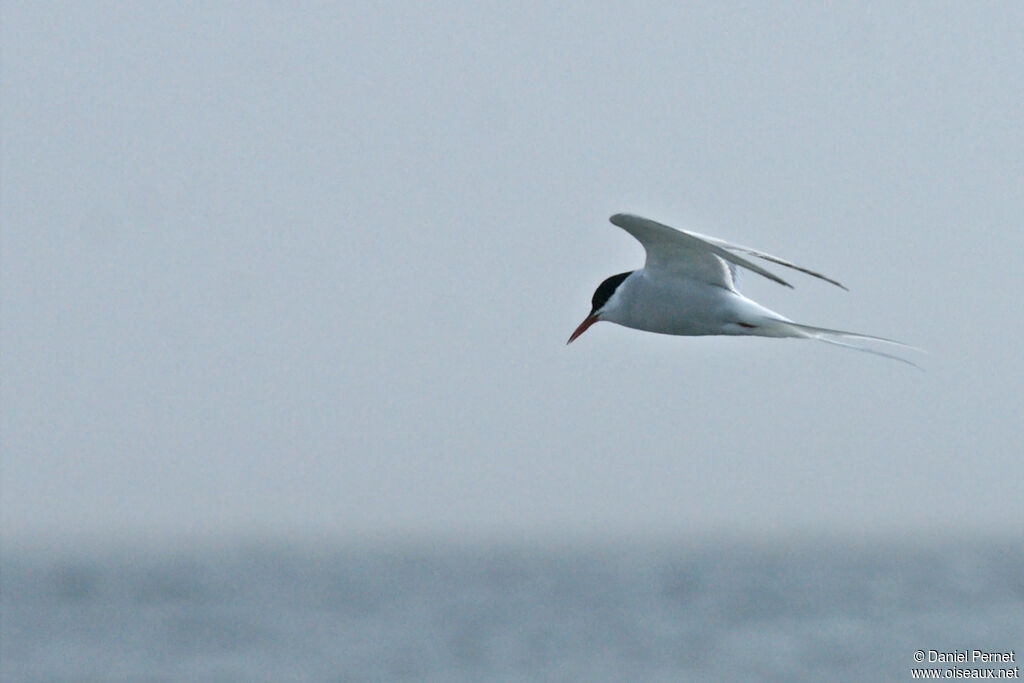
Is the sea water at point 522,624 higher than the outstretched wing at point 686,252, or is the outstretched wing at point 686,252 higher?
the outstretched wing at point 686,252

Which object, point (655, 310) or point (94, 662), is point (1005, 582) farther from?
point (655, 310)

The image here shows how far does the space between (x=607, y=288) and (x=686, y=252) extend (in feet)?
2.58

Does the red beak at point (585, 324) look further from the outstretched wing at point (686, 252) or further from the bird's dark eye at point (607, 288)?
the outstretched wing at point (686, 252)

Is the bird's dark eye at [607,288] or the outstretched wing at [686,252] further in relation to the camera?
the bird's dark eye at [607,288]

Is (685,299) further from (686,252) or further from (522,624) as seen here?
(522,624)

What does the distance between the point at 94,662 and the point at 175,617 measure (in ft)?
39.2

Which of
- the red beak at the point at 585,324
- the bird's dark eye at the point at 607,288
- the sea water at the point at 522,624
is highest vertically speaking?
the bird's dark eye at the point at 607,288

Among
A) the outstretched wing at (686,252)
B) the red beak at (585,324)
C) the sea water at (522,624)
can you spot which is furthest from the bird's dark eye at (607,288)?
the sea water at (522,624)

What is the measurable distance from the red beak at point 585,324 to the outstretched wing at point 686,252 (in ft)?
2.12

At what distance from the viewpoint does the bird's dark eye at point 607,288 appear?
32.3ft

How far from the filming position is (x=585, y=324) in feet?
33.2

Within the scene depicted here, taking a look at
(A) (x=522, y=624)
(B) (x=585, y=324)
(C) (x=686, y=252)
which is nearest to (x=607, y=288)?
(B) (x=585, y=324)

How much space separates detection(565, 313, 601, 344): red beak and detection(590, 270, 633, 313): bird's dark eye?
0.05 m

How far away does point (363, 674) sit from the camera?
31.0 metres
